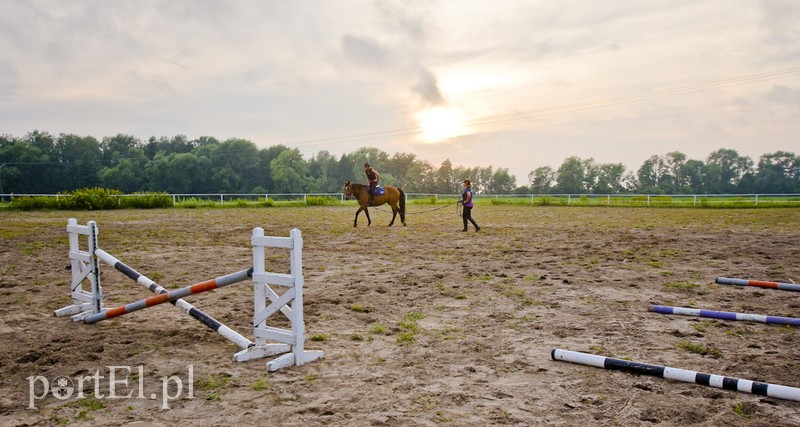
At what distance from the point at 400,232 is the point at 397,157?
85.3 meters

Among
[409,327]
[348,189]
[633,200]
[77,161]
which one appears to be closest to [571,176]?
[633,200]

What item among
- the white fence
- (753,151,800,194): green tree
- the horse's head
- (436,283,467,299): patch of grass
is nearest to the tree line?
(753,151,800,194): green tree

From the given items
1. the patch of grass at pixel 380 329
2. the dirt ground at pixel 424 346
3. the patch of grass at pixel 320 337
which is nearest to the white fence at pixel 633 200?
the dirt ground at pixel 424 346

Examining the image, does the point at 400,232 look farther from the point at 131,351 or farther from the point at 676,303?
the point at 131,351

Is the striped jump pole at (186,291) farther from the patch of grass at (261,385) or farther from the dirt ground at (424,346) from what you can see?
the patch of grass at (261,385)

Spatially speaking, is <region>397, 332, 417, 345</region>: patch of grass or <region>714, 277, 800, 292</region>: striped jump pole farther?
<region>714, 277, 800, 292</region>: striped jump pole

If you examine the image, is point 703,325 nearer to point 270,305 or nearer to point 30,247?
point 270,305

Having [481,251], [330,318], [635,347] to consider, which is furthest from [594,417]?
[481,251]

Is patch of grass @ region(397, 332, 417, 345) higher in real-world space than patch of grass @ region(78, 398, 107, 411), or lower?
higher

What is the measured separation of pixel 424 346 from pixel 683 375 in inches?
88.8

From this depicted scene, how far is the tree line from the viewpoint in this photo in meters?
66.9

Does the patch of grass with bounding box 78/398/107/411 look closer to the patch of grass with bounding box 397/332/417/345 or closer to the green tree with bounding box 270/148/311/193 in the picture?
→ the patch of grass with bounding box 397/332/417/345

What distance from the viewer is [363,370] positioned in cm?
425

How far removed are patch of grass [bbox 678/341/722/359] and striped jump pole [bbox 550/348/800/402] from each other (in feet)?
3.15
